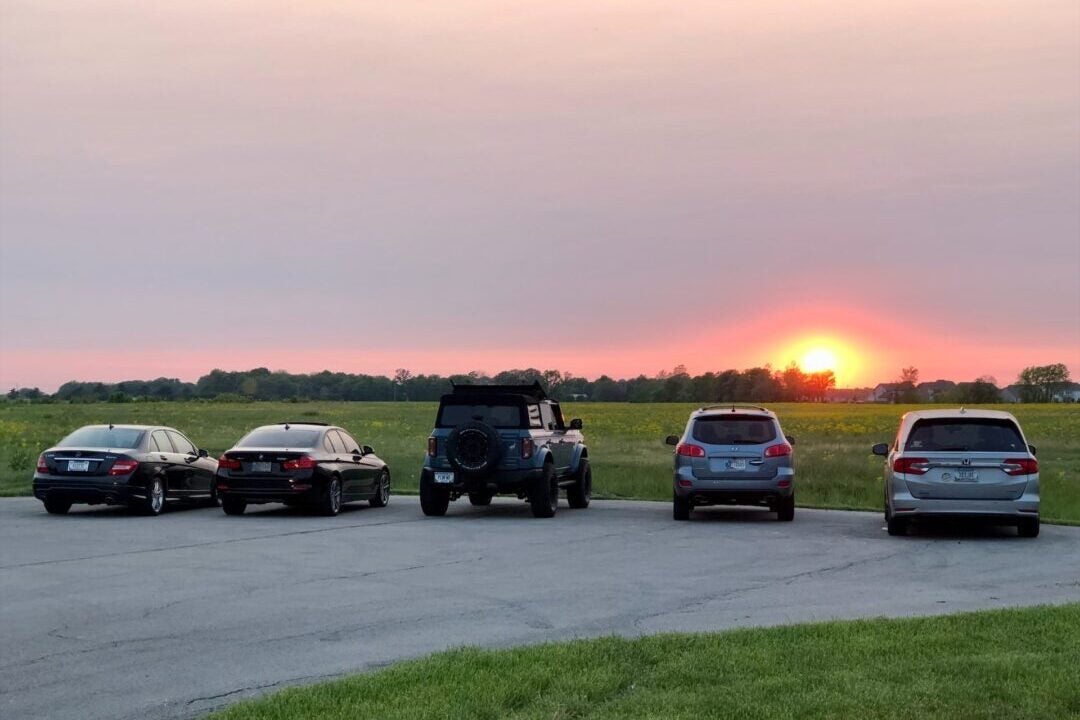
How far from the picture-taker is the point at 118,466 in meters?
22.5

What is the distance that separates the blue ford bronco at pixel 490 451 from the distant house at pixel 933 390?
129788mm

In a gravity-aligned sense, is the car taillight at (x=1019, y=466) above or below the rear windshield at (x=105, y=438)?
below

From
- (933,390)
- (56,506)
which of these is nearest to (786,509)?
(56,506)

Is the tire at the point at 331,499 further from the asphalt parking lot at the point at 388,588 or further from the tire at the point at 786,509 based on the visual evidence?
the tire at the point at 786,509

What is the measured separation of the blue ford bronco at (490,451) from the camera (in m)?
22.2

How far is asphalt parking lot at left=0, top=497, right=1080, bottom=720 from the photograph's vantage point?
9109mm

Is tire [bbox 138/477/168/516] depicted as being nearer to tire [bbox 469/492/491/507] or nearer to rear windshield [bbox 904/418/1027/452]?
tire [bbox 469/492/491/507]

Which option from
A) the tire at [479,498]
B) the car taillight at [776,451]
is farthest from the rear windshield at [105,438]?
the car taillight at [776,451]

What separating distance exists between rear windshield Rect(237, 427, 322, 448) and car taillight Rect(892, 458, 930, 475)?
386 inches

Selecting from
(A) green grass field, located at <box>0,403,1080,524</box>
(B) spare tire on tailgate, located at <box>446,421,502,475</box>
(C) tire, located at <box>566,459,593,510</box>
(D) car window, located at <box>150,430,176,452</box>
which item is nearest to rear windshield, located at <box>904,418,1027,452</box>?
(A) green grass field, located at <box>0,403,1080,524</box>

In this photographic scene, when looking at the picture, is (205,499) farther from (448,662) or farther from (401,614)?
(448,662)

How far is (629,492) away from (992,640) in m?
19.7

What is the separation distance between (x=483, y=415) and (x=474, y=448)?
922 mm

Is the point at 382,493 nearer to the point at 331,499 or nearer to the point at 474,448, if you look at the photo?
the point at 331,499
